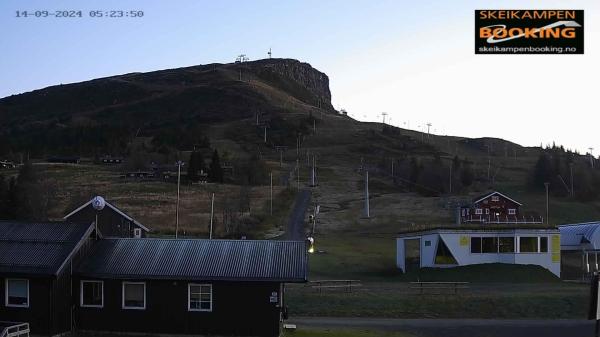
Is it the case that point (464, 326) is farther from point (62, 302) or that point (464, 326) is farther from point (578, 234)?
point (578, 234)

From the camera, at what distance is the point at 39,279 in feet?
88.1

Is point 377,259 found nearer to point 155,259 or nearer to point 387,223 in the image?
point 387,223

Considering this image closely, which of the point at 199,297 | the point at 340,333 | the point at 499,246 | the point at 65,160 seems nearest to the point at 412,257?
the point at 499,246

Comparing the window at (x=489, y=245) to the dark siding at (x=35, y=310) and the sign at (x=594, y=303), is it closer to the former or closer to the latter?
the dark siding at (x=35, y=310)

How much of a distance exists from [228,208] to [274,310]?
186 feet

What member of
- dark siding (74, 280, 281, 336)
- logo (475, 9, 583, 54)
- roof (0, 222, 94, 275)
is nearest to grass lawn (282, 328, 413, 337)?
dark siding (74, 280, 281, 336)

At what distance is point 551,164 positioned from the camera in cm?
12744

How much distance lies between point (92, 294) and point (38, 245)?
9.09 feet

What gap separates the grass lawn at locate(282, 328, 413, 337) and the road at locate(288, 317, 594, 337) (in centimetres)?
113

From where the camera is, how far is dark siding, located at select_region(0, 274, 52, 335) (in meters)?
26.6

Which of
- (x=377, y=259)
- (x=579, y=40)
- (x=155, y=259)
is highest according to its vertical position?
(x=579, y=40)

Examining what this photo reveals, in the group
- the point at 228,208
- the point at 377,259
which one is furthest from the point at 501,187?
the point at 377,259

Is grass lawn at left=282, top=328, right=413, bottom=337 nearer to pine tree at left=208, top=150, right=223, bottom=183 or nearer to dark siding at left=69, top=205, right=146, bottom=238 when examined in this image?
dark siding at left=69, top=205, right=146, bottom=238

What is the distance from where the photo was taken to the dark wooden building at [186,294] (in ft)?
90.7
